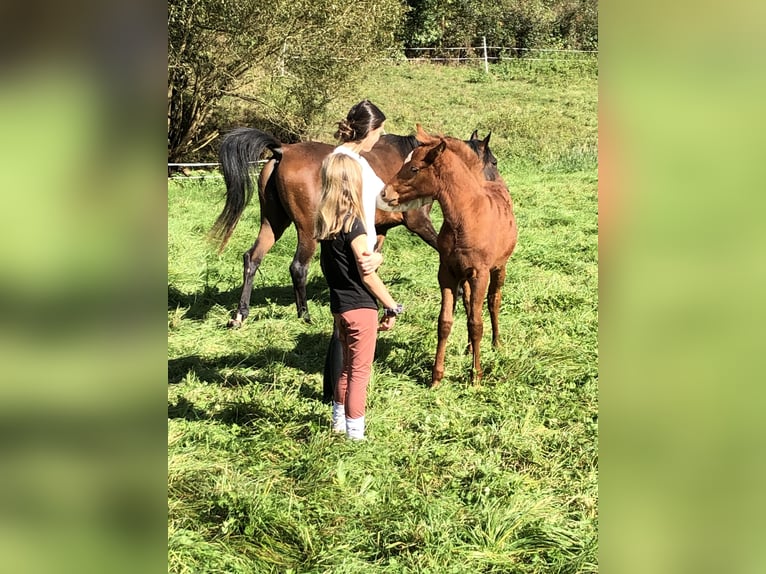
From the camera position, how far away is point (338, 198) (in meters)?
3.50

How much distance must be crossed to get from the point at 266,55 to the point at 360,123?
34.3ft

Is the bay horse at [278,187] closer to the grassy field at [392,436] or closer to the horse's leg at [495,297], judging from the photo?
the grassy field at [392,436]

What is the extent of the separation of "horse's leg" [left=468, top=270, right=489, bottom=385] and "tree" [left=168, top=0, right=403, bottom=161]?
918cm

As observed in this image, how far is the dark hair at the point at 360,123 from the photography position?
152 inches

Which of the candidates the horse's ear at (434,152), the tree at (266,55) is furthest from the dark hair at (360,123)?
the tree at (266,55)

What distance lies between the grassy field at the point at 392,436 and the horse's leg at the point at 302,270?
0.52ft

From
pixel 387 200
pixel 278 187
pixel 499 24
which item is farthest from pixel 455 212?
pixel 499 24

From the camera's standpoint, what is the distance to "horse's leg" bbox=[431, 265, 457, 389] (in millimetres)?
4688

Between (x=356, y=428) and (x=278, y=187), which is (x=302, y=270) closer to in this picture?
(x=278, y=187)

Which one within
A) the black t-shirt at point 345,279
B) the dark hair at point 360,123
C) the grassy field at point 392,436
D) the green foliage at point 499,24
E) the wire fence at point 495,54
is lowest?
the grassy field at point 392,436
